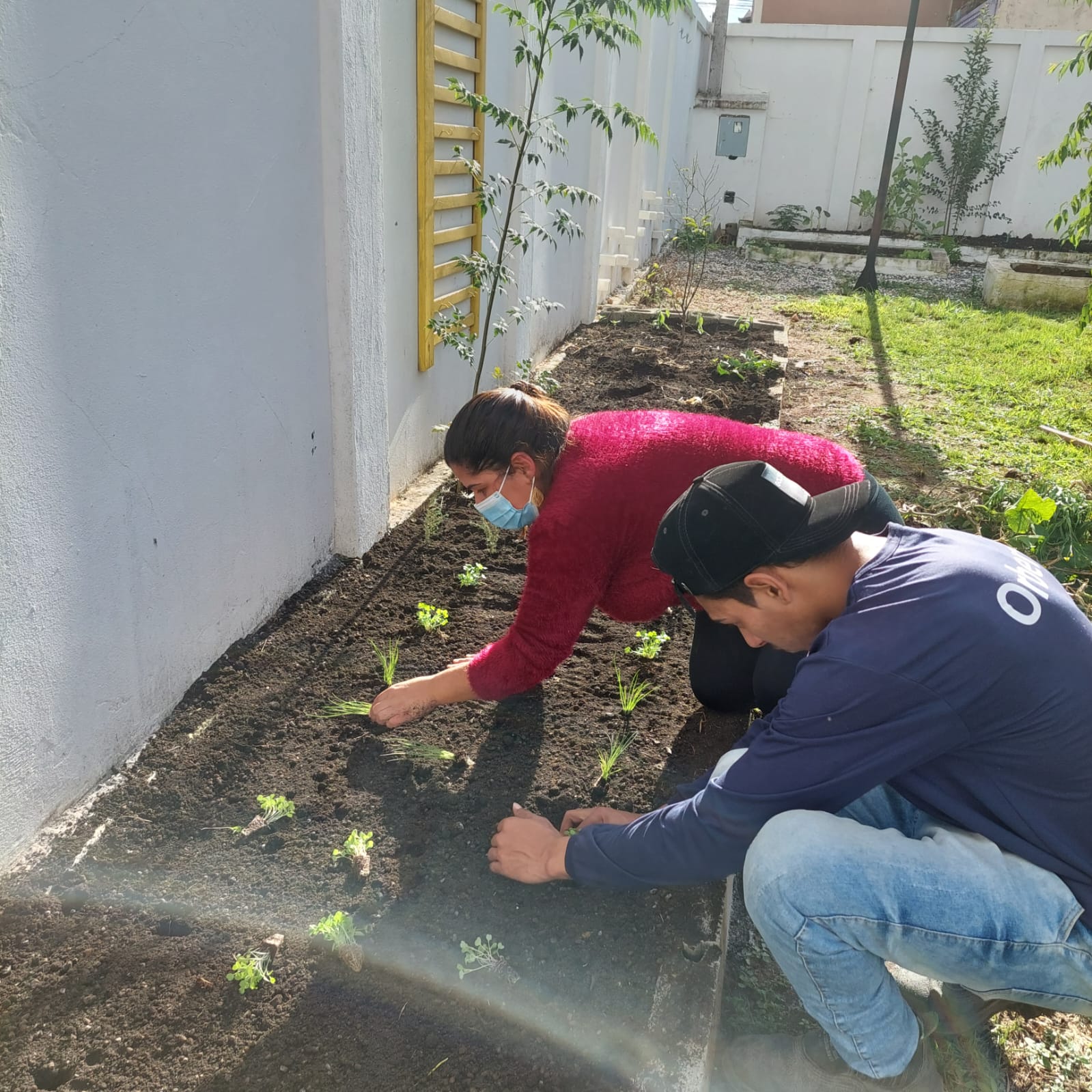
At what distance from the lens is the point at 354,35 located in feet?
10.1

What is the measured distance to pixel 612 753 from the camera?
2449 mm

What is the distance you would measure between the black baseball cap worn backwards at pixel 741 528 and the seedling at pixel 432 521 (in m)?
2.33

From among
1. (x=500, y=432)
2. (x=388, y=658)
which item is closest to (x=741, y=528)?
(x=500, y=432)

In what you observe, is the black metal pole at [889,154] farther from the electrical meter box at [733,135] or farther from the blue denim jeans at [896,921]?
the blue denim jeans at [896,921]

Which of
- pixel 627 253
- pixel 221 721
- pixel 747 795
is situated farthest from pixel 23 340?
pixel 627 253

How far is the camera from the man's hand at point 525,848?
75.7 inches

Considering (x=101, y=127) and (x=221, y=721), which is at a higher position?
(x=101, y=127)

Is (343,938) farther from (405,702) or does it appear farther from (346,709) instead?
(346,709)

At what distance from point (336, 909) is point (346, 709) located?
2.19 ft

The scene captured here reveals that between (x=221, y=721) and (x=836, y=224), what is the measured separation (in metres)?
15.7

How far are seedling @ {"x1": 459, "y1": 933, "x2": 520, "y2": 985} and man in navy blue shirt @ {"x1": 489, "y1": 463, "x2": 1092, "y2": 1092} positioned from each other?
16.8 inches

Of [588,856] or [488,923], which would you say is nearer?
[588,856]

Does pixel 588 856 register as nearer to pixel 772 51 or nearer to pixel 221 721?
pixel 221 721

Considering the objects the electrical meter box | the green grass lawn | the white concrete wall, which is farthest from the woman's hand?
the electrical meter box
